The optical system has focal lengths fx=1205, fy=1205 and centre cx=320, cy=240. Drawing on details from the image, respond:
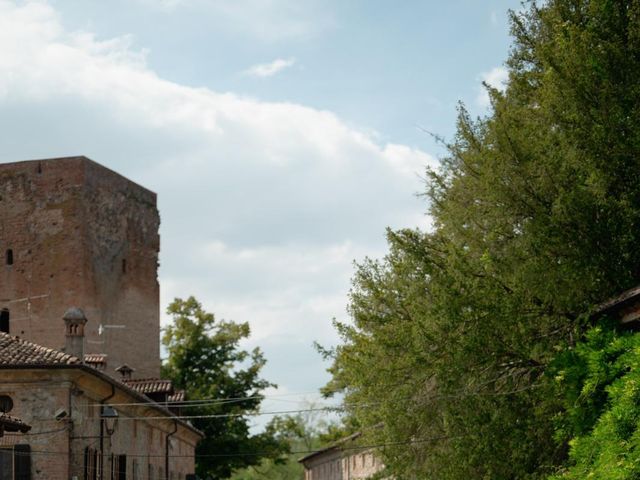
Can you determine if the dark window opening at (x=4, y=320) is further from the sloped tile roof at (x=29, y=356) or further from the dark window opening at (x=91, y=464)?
the dark window opening at (x=91, y=464)

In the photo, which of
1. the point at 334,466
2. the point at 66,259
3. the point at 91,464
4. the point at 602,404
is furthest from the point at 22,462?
the point at 334,466

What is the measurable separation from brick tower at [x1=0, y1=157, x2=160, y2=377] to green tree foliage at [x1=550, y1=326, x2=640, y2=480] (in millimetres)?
32691

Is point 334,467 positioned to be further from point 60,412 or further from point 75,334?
point 60,412

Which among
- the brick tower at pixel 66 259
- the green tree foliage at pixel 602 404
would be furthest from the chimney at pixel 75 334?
the green tree foliage at pixel 602 404

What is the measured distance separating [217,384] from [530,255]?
33.1 metres

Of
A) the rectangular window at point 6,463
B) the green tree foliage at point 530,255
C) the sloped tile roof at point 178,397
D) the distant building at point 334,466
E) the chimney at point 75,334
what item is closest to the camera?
the green tree foliage at point 530,255

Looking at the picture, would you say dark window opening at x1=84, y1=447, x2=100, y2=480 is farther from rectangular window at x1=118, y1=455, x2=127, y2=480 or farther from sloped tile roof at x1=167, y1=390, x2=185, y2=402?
sloped tile roof at x1=167, y1=390, x2=185, y2=402

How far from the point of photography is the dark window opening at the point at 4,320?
158 ft

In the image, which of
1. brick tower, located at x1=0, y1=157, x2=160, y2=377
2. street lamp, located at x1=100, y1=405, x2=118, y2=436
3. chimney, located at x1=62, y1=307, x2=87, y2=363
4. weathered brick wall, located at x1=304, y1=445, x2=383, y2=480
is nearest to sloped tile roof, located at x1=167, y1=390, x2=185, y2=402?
brick tower, located at x1=0, y1=157, x2=160, y2=377

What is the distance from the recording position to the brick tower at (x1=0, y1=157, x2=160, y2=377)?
1874 inches

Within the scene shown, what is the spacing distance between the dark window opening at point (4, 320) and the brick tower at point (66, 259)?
0.12 feet

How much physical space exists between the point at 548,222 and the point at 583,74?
91.3 inches

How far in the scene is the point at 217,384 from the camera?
164 feet

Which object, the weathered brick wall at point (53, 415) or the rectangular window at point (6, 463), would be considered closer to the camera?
the rectangular window at point (6, 463)
